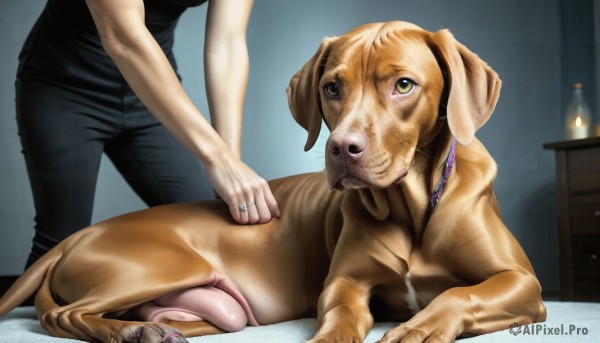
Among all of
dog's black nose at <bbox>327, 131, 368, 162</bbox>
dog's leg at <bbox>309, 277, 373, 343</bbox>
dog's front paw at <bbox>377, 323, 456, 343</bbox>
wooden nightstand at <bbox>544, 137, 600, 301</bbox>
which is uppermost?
dog's black nose at <bbox>327, 131, 368, 162</bbox>

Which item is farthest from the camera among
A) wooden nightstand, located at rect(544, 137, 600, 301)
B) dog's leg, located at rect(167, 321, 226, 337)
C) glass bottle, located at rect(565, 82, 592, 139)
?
glass bottle, located at rect(565, 82, 592, 139)

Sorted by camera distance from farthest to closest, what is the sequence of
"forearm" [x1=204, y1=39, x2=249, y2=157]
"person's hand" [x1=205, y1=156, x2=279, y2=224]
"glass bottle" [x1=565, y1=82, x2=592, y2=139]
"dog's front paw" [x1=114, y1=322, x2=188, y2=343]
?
1. "glass bottle" [x1=565, y1=82, x2=592, y2=139]
2. "forearm" [x1=204, y1=39, x2=249, y2=157]
3. "person's hand" [x1=205, y1=156, x2=279, y2=224]
4. "dog's front paw" [x1=114, y1=322, x2=188, y2=343]

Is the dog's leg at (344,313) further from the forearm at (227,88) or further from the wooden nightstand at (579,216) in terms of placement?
the wooden nightstand at (579,216)

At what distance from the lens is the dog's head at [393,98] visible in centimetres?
143

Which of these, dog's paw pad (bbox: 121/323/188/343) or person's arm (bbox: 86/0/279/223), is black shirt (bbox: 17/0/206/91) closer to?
person's arm (bbox: 86/0/279/223)

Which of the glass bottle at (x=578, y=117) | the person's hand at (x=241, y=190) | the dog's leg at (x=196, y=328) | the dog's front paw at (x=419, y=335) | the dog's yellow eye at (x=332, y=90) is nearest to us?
the dog's front paw at (x=419, y=335)

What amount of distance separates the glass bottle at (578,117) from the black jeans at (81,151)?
222 centimetres

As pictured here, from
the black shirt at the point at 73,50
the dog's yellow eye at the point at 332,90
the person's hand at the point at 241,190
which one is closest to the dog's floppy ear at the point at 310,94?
the dog's yellow eye at the point at 332,90

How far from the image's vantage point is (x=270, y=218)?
1.96 m

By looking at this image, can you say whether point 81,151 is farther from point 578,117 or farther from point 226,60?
point 578,117

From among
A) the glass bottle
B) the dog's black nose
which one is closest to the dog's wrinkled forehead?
the dog's black nose

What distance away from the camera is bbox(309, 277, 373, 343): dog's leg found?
1.38m

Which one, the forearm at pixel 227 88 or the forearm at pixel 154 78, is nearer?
the forearm at pixel 154 78

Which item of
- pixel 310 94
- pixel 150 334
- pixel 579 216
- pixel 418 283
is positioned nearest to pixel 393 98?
pixel 310 94
